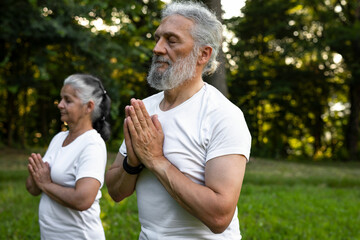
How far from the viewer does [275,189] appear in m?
9.27

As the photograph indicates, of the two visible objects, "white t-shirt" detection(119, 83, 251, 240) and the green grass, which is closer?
"white t-shirt" detection(119, 83, 251, 240)

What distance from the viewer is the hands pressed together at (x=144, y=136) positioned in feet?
5.92

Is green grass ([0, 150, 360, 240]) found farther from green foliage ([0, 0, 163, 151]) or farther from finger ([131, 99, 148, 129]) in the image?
finger ([131, 99, 148, 129])

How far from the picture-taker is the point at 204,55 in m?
2.01

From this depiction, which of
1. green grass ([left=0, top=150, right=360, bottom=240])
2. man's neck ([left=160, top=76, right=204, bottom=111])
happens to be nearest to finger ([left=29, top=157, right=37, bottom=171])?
man's neck ([left=160, top=76, right=204, bottom=111])

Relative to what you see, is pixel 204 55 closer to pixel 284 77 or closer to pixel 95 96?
pixel 95 96

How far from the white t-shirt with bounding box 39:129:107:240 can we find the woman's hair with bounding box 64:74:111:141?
28 centimetres

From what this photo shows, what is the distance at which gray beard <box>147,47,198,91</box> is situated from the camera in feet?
6.39

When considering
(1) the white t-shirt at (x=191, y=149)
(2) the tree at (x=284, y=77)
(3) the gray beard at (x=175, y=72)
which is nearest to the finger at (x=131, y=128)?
(1) the white t-shirt at (x=191, y=149)

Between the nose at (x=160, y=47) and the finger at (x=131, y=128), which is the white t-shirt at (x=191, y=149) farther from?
the nose at (x=160, y=47)

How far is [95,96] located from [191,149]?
1.34m

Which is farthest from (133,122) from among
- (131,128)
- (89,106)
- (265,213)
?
(265,213)

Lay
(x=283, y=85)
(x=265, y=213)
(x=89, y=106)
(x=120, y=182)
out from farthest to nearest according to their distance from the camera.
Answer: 1. (x=283, y=85)
2. (x=265, y=213)
3. (x=89, y=106)
4. (x=120, y=182)

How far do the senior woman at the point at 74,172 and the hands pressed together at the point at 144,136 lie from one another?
2.77ft
